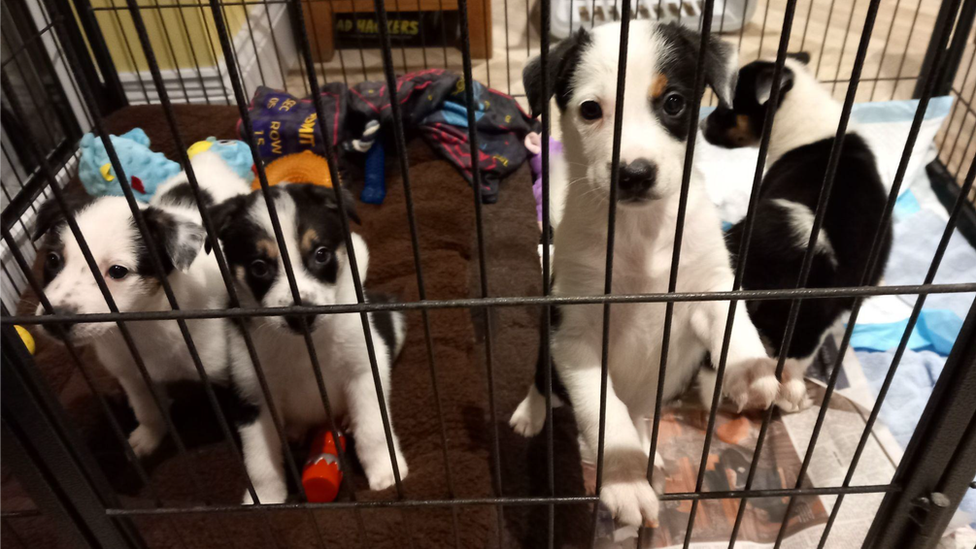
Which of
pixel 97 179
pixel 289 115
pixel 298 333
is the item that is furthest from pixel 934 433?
pixel 97 179

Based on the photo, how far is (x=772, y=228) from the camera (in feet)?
5.44

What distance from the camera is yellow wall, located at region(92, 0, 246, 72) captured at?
2709 mm

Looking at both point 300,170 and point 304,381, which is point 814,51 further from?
point 304,381

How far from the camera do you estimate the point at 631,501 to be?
3.59ft

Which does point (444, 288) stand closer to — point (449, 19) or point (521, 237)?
point (521, 237)

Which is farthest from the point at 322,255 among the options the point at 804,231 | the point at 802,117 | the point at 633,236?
the point at 802,117

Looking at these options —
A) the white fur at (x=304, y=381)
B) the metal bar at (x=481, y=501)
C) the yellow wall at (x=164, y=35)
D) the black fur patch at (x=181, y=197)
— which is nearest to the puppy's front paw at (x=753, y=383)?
the metal bar at (x=481, y=501)

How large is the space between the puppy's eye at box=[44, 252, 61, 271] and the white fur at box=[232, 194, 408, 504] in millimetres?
383

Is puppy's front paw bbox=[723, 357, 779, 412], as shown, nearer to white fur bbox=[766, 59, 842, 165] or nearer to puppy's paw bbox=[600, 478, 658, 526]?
puppy's paw bbox=[600, 478, 658, 526]

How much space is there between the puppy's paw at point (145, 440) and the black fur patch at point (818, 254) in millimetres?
1401

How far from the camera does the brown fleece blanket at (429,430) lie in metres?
1.30

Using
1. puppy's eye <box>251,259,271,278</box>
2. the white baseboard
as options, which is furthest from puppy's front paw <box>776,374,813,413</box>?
the white baseboard

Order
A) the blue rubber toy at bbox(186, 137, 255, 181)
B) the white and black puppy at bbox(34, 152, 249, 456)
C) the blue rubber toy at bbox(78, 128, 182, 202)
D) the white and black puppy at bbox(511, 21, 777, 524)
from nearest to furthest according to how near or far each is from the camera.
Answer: the white and black puppy at bbox(511, 21, 777, 524), the white and black puppy at bbox(34, 152, 249, 456), the blue rubber toy at bbox(78, 128, 182, 202), the blue rubber toy at bbox(186, 137, 255, 181)

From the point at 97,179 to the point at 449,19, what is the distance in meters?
2.42
